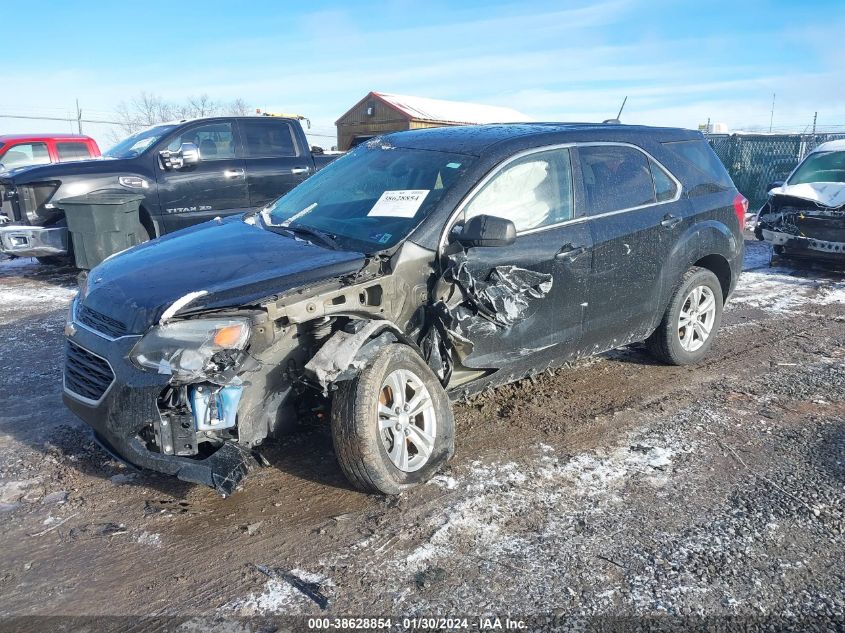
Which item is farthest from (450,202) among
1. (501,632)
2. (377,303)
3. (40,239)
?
(40,239)

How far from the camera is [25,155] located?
12133 millimetres

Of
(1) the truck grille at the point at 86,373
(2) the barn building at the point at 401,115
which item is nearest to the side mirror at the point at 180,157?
(1) the truck grille at the point at 86,373

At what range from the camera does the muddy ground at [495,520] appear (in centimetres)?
270

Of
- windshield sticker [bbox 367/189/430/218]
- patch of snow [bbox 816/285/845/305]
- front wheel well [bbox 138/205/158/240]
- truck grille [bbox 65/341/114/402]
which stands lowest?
patch of snow [bbox 816/285/845/305]

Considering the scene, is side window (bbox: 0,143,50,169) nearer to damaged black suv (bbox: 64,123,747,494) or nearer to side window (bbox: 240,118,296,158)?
side window (bbox: 240,118,296,158)

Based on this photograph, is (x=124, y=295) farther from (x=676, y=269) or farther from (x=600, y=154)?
(x=676, y=269)

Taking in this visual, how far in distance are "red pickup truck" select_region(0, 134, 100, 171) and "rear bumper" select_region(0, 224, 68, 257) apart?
13.5ft

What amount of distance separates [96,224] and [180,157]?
1.39 meters

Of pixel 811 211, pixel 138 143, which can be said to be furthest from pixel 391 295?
pixel 811 211

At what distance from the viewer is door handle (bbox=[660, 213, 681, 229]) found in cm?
480

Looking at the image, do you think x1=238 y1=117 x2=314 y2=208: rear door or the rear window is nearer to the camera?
the rear window

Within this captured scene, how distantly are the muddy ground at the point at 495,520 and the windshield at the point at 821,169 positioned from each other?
6495mm

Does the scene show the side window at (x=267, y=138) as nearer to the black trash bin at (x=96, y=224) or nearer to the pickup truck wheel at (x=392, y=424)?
the black trash bin at (x=96, y=224)

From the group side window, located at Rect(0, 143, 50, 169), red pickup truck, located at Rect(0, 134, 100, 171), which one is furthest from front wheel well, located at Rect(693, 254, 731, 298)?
side window, located at Rect(0, 143, 50, 169)
